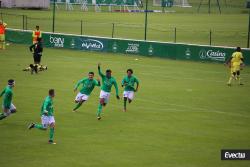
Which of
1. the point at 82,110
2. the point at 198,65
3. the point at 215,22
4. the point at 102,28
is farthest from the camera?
the point at 215,22

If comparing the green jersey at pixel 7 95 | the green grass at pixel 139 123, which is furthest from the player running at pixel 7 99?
the green grass at pixel 139 123

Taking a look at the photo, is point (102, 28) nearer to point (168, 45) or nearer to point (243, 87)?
point (168, 45)

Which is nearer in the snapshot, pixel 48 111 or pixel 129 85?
pixel 48 111

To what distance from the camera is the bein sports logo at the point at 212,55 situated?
4601cm

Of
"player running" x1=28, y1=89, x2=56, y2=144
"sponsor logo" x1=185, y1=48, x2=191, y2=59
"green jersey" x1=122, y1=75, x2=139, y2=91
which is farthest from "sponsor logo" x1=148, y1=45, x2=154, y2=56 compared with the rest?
"player running" x1=28, y1=89, x2=56, y2=144

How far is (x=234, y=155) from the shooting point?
66.6 ft

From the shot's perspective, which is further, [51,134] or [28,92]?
[28,92]

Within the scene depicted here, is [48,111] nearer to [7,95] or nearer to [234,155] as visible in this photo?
[7,95]

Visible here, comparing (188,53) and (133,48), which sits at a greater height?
(133,48)

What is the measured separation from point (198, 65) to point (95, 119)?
801 inches

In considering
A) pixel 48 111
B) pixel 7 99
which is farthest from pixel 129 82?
pixel 48 111

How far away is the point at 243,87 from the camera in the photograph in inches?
1423

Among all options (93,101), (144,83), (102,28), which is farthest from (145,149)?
(102,28)

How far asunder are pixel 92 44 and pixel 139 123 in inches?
1051
